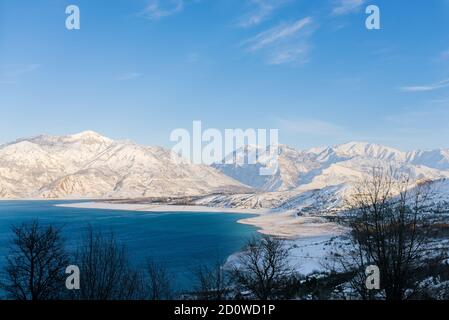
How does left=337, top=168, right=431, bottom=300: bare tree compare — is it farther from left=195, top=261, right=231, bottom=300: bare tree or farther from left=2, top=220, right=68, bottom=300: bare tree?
left=2, top=220, right=68, bottom=300: bare tree

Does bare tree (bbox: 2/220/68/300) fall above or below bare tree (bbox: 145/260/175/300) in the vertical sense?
above

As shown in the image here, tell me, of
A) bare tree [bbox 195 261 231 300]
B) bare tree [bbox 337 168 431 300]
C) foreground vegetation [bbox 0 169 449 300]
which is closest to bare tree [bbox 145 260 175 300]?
foreground vegetation [bbox 0 169 449 300]

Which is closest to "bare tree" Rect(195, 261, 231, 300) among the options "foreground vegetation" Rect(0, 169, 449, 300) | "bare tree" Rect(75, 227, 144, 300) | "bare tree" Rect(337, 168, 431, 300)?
"foreground vegetation" Rect(0, 169, 449, 300)

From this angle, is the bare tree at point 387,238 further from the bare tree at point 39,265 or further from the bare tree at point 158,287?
the bare tree at point 39,265

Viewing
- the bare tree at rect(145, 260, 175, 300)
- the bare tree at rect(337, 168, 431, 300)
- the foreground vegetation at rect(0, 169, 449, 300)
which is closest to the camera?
the bare tree at rect(337, 168, 431, 300)

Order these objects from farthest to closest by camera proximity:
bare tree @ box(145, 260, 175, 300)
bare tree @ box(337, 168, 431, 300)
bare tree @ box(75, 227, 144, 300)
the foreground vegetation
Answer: bare tree @ box(145, 260, 175, 300)
bare tree @ box(75, 227, 144, 300)
the foreground vegetation
bare tree @ box(337, 168, 431, 300)

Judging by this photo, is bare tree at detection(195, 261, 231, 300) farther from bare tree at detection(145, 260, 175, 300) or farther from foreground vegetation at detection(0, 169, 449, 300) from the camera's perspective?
bare tree at detection(145, 260, 175, 300)

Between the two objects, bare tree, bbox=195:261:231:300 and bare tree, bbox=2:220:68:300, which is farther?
bare tree, bbox=195:261:231:300

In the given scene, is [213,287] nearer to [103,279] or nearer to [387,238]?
[103,279]

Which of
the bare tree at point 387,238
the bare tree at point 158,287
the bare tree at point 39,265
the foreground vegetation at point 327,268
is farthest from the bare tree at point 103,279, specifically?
the bare tree at point 387,238

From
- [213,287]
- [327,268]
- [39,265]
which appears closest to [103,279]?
[39,265]

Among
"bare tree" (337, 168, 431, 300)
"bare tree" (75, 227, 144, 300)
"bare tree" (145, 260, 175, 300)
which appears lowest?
"bare tree" (145, 260, 175, 300)
